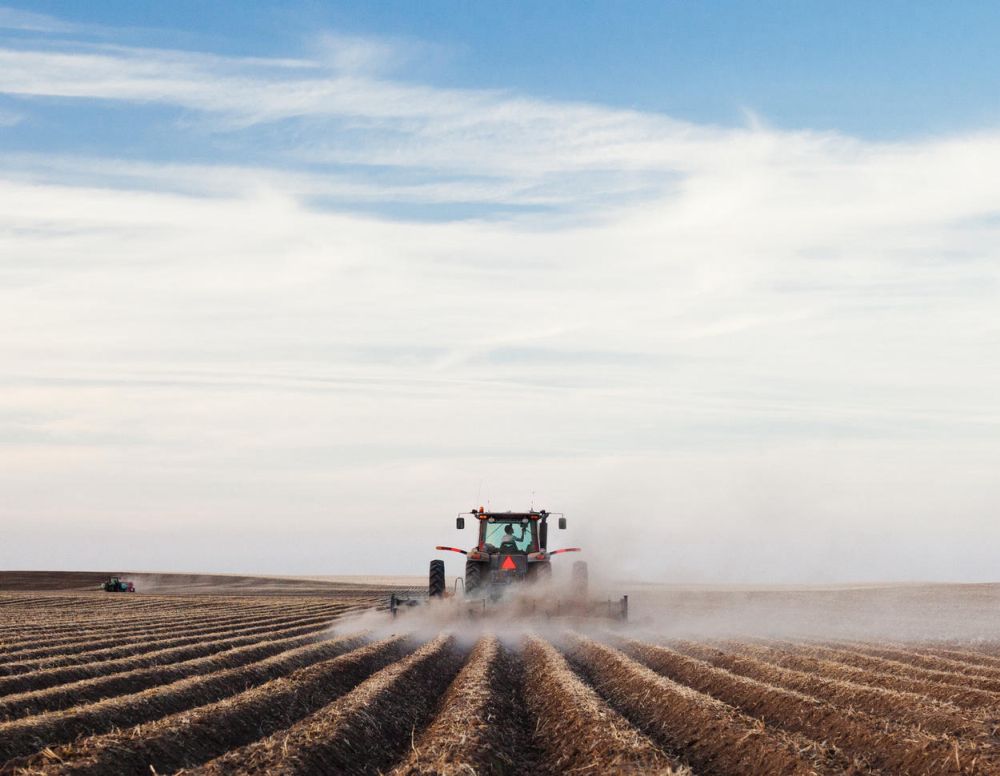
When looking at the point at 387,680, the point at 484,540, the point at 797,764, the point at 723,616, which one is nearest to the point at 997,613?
Result: the point at 723,616

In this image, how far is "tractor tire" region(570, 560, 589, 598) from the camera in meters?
28.5

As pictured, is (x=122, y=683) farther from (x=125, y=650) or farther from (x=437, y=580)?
(x=437, y=580)

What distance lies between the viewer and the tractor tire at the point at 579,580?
28484 mm

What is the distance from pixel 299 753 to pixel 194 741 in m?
1.38

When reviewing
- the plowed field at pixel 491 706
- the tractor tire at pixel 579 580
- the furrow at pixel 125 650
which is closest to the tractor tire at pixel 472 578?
the tractor tire at pixel 579 580

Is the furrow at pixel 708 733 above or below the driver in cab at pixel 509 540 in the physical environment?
below

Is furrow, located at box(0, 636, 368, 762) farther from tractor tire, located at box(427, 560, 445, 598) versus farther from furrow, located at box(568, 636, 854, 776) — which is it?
tractor tire, located at box(427, 560, 445, 598)

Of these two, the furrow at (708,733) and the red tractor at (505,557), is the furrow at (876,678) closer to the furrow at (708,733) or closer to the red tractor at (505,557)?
the furrow at (708,733)

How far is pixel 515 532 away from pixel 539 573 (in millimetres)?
1296

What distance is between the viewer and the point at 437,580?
2931 centimetres

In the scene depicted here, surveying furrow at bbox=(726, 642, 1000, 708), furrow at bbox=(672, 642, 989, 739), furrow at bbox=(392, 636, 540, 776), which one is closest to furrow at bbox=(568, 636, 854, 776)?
furrow at bbox=(392, 636, 540, 776)

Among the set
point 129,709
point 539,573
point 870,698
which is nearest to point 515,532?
point 539,573

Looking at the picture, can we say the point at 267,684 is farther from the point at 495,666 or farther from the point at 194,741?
the point at 495,666

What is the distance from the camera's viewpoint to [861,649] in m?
21.1
